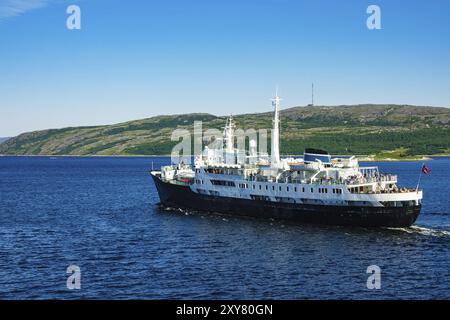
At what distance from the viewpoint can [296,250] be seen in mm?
62531

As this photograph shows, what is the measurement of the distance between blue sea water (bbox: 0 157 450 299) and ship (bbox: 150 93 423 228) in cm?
236

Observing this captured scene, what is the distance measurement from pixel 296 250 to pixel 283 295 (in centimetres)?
1641

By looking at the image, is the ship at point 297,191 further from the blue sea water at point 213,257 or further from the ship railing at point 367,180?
the blue sea water at point 213,257

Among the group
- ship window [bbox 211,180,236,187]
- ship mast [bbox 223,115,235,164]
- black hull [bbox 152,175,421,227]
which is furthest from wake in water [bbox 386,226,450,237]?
ship mast [bbox 223,115,235,164]

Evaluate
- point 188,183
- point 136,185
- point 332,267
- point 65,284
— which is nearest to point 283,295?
point 332,267

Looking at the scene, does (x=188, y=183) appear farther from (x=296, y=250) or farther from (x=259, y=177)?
(x=296, y=250)

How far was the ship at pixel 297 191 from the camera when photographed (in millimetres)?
73188

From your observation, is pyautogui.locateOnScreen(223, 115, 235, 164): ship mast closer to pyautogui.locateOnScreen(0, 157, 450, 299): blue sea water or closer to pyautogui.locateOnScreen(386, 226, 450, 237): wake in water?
pyautogui.locateOnScreen(0, 157, 450, 299): blue sea water

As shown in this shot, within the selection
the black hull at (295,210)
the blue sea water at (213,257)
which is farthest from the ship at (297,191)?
the blue sea water at (213,257)

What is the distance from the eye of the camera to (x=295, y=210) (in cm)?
8112

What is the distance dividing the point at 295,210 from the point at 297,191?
2.91 metres

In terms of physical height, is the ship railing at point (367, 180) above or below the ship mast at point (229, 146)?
below

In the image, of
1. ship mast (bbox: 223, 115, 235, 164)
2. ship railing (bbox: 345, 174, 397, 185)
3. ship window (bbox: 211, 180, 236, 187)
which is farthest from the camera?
ship mast (bbox: 223, 115, 235, 164)

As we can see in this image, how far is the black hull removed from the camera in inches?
2864
